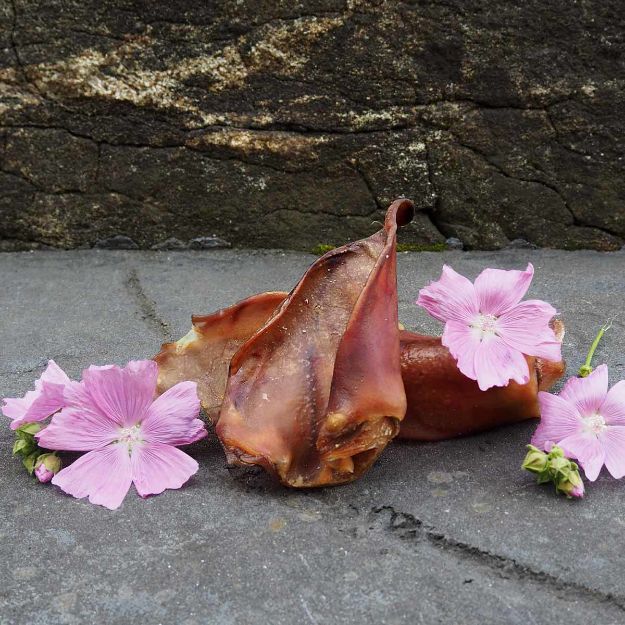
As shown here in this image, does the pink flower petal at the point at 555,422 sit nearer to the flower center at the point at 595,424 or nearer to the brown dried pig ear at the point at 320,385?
the flower center at the point at 595,424

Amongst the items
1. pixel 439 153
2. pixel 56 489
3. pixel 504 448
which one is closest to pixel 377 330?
pixel 504 448

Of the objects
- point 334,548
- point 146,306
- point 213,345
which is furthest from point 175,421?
point 146,306

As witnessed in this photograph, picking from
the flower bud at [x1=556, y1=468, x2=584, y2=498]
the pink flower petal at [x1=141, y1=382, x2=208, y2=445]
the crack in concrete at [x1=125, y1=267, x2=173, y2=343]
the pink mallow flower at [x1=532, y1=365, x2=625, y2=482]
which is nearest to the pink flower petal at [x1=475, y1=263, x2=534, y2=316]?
the pink mallow flower at [x1=532, y1=365, x2=625, y2=482]

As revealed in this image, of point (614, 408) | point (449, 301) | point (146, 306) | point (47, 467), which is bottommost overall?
point (146, 306)

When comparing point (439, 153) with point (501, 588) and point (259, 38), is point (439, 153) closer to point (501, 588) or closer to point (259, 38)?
point (259, 38)

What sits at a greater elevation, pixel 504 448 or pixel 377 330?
pixel 377 330

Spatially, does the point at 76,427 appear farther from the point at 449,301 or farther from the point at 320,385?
the point at 449,301
